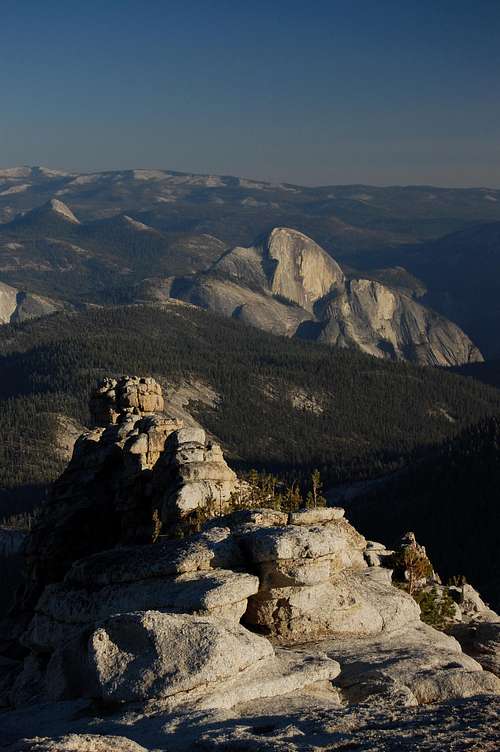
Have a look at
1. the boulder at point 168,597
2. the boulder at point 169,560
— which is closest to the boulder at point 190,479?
the boulder at point 169,560

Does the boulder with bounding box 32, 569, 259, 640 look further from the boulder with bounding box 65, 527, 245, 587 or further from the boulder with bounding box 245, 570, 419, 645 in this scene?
the boulder with bounding box 245, 570, 419, 645

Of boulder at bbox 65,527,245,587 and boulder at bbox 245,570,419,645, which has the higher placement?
boulder at bbox 65,527,245,587

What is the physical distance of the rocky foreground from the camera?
99.1 feet

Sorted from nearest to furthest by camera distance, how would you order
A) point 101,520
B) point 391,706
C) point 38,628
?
point 391,706, point 38,628, point 101,520

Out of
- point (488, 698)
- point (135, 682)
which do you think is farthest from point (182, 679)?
point (488, 698)

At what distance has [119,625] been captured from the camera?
116 ft

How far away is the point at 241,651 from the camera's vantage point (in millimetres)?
34438

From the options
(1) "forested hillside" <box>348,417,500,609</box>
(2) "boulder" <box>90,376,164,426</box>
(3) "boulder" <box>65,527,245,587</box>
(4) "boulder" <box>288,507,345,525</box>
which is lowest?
(1) "forested hillside" <box>348,417,500,609</box>

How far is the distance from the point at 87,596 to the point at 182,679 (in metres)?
12.1

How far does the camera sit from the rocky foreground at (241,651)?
99.1 feet

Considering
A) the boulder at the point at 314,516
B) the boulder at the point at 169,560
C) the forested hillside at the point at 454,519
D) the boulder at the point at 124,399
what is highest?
the boulder at the point at 124,399

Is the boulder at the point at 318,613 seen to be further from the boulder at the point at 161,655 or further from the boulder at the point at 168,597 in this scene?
the boulder at the point at 161,655

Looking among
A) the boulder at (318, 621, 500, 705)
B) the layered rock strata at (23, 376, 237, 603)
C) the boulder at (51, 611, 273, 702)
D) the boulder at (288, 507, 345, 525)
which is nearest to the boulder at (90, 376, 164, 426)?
the layered rock strata at (23, 376, 237, 603)

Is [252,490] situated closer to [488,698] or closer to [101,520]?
[101,520]
